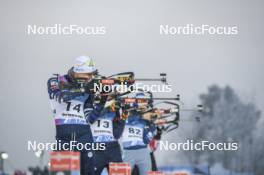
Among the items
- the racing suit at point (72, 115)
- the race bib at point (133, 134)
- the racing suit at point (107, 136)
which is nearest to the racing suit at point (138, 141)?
the race bib at point (133, 134)

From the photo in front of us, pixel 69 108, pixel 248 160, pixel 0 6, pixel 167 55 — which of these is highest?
pixel 0 6

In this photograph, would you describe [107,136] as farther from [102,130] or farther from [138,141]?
[138,141]

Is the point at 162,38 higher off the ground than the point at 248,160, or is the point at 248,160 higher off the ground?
the point at 162,38

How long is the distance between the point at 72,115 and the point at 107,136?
442 millimetres

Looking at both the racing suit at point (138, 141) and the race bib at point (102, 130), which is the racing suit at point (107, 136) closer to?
the race bib at point (102, 130)

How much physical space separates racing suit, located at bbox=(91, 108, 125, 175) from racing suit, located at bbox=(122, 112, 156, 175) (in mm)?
115

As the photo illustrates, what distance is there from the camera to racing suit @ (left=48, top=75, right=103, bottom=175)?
8094 mm

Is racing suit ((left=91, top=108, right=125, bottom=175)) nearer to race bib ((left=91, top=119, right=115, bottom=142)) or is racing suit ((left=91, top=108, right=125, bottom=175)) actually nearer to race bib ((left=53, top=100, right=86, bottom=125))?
race bib ((left=91, top=119, right=115, bottom=142))

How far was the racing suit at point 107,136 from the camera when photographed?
816 centimetres

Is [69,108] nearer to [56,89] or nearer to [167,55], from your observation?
[56,89]

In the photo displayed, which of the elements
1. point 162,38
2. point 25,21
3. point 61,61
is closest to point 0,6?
point 25,21

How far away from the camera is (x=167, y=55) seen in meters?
8.17

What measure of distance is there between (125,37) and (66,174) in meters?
1.87

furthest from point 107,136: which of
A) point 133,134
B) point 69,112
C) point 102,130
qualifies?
point 69,112
